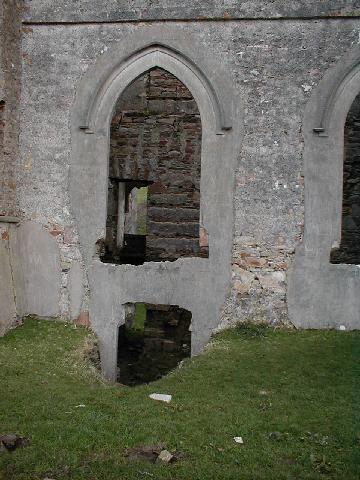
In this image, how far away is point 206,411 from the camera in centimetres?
518

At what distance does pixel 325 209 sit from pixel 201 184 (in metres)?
1.82

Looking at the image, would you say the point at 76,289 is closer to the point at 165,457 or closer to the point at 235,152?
the point at 235,152

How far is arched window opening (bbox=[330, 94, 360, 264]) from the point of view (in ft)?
35.2

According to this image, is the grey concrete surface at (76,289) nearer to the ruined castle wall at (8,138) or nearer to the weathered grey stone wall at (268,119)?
the ruined castle wall at (8,138)

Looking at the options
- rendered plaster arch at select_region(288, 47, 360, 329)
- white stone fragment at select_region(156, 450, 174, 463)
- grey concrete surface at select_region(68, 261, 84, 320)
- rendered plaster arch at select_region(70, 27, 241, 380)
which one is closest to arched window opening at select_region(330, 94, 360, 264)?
rendered plaster arch at select_region(288, 47, 360, 329)

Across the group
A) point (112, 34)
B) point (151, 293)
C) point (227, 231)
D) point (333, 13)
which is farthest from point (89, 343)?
point (333, 13)

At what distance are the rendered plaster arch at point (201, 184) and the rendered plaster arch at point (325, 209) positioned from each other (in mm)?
1079

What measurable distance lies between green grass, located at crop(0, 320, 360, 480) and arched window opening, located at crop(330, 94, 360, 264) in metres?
3.97

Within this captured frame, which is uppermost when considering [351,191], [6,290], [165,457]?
[351,191]

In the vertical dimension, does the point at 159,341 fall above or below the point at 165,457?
below

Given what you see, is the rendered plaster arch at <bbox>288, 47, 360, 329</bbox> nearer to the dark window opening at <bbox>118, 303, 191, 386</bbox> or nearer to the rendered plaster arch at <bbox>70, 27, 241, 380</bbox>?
the rendered plaster arch at <bbox>70, 27, 241, 380</bbox>

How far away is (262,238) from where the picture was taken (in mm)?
7758

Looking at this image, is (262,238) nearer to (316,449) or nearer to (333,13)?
(333,13)

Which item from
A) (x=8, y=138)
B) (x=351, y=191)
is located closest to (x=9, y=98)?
(x=8, y=138)
